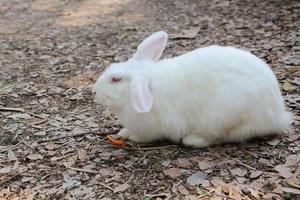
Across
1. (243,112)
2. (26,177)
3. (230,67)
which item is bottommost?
(26,177)

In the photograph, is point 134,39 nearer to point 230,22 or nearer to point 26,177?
point 230,22

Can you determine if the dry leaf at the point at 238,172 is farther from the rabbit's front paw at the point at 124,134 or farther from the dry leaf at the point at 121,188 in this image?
the rabbit's front paw at the point at 124,134

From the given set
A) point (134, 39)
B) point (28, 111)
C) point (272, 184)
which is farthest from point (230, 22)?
point (272, 184)

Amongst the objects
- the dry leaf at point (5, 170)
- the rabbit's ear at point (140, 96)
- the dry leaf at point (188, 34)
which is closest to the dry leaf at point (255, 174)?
the rabbit's ear at point (140, 96)

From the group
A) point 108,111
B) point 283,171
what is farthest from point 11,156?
point 283,171

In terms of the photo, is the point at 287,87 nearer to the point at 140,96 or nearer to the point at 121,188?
the point at 140,96

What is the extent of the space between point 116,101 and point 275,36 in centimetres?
266

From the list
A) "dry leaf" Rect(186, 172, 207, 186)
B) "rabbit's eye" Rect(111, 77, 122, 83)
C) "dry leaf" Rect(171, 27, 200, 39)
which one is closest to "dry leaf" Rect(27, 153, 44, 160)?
"rabbit's eye" Rect(111, 77, 122, 83)

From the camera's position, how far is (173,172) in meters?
3.31

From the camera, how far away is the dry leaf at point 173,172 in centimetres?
328

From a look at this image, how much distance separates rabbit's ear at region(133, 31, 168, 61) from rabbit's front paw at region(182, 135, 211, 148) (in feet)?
1.97

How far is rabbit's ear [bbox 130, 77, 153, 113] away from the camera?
3184 mm

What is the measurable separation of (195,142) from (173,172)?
0.29 m

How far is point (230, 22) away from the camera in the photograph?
6.20 m
